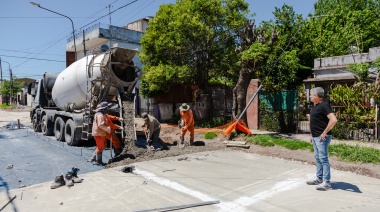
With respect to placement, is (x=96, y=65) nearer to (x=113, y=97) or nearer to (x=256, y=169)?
(x=113, y=97)

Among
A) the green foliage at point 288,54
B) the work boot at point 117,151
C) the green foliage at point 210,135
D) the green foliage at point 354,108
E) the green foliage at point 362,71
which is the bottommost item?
the work boot at point 117,151

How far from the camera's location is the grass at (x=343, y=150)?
7.87 m

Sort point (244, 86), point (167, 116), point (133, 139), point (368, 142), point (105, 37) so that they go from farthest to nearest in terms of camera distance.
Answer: point (105, 37) → point (167, 116) → point (244, 86) → point (368, 142) → point (133, 139)

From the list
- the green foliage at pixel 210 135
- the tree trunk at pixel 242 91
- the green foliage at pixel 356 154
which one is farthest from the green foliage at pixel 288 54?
the green foliage at pixel 356 154

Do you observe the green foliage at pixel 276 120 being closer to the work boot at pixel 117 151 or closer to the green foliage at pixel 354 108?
the green foliage at pixel 354 108

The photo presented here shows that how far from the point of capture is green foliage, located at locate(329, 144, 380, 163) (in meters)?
7.78

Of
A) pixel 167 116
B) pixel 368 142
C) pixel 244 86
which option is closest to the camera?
pixel 368 142

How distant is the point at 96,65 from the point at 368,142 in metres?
9.79

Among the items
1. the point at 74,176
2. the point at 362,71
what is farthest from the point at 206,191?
the point at 362,71

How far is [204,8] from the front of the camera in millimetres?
15562

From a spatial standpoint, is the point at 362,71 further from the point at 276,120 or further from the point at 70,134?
the point at 70,134

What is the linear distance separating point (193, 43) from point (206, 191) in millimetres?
11818

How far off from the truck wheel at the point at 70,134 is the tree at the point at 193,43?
5.79 metres

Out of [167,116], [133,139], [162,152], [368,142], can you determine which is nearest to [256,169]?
[162,152]
